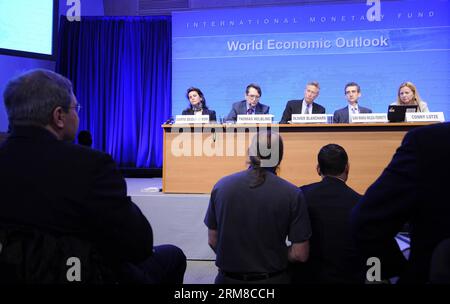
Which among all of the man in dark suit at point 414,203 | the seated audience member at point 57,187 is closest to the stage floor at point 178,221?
the seated audience member at point 57,187

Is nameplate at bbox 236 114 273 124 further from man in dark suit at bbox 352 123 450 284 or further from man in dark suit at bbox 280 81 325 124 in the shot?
man in dark suit at bbox 352 123 450 284

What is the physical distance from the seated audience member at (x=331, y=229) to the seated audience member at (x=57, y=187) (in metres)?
0.86

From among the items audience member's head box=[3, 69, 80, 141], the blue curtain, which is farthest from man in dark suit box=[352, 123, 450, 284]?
the blue curtain

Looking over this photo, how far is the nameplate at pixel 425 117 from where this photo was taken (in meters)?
3.06

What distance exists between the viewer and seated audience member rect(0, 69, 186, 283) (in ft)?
3.32

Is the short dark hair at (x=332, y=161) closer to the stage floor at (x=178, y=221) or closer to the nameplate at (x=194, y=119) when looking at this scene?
the stage floor at (x=178, y=221)

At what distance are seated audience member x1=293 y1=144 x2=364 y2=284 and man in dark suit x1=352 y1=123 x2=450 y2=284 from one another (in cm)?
68

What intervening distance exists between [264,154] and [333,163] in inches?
12.3

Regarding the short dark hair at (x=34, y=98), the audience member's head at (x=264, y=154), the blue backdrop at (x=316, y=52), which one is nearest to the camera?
the short dark hair at (x=34, y=98)

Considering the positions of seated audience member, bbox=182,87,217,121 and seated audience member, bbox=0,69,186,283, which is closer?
seated audience member, bbox=0,69,186,283

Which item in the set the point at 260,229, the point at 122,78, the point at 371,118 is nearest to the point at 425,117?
the point at 371,118

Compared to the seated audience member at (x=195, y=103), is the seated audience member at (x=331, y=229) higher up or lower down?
lower down

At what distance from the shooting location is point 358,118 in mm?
3098
